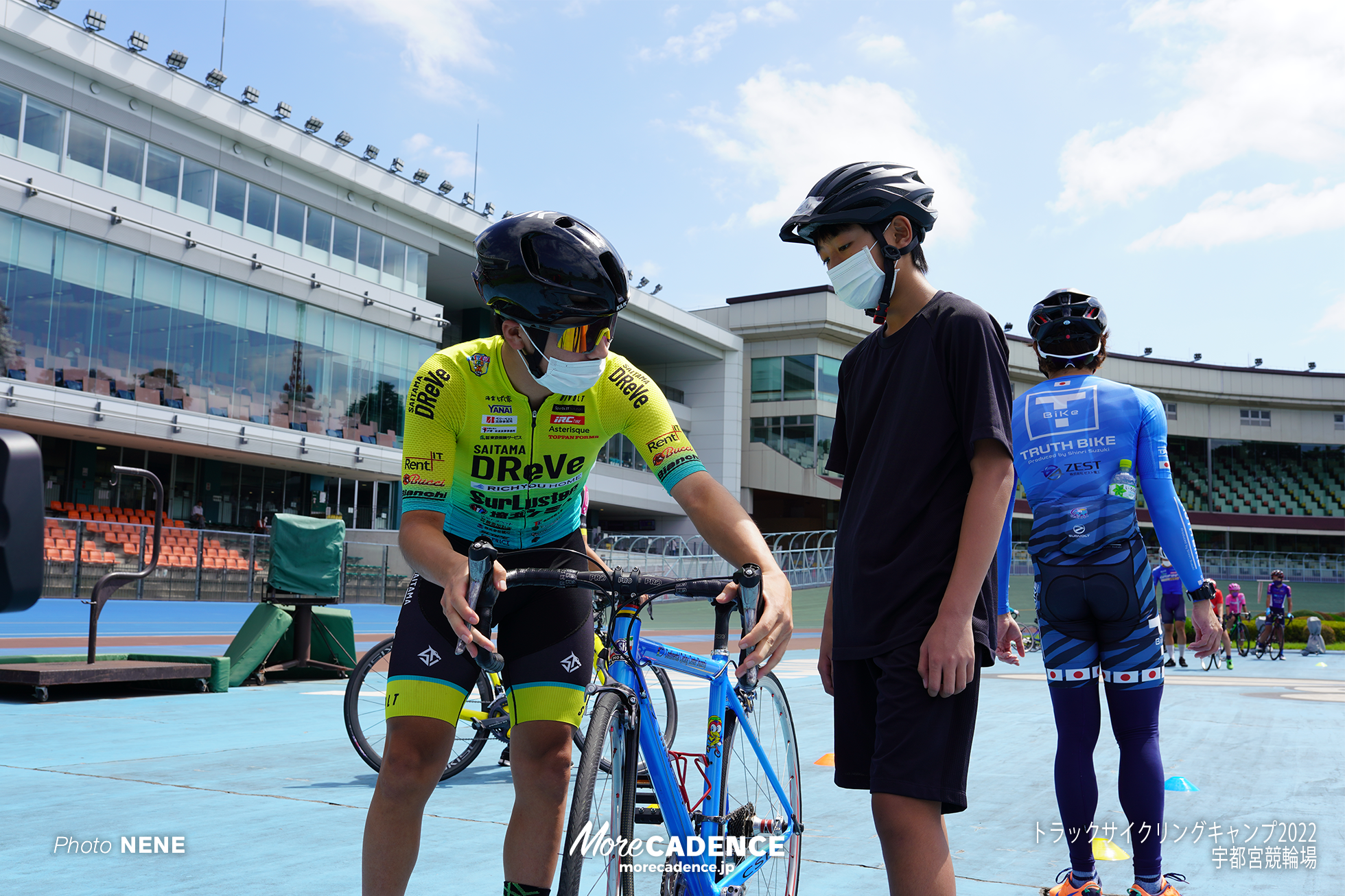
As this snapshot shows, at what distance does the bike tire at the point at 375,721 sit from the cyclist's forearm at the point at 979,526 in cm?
371

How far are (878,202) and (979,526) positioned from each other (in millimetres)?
796

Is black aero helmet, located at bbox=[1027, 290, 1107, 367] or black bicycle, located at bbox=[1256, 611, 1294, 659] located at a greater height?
black aero helmet, located at bbox=[1027, 290, 1107, 367]

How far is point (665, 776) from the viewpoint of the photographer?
244 cm

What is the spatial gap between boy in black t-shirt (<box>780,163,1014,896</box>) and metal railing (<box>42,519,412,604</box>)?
15150 mm

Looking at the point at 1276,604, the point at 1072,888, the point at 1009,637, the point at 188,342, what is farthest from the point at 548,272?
the point at 188,342

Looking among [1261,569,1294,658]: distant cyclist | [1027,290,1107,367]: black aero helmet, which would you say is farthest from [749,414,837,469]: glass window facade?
[1027,290,1107,367]: black aero helmet

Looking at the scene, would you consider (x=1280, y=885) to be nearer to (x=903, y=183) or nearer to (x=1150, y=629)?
(x=1150, y=629)

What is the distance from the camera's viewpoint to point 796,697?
9625mm

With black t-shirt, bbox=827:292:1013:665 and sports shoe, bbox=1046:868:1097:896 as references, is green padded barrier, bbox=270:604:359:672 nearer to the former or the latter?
sports shoe, bbox=1046:868:1097:896

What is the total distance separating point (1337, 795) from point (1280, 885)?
80.2 inches

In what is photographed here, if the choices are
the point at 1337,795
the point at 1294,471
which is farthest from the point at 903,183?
the point at 1294,471

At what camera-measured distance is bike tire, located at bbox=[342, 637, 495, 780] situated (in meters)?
5.43

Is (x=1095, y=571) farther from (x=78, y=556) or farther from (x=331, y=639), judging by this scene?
(x=78, y=556)

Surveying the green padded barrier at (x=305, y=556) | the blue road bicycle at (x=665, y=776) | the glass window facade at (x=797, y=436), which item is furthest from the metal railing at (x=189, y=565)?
the glass window facade at (x=797, y=436)
